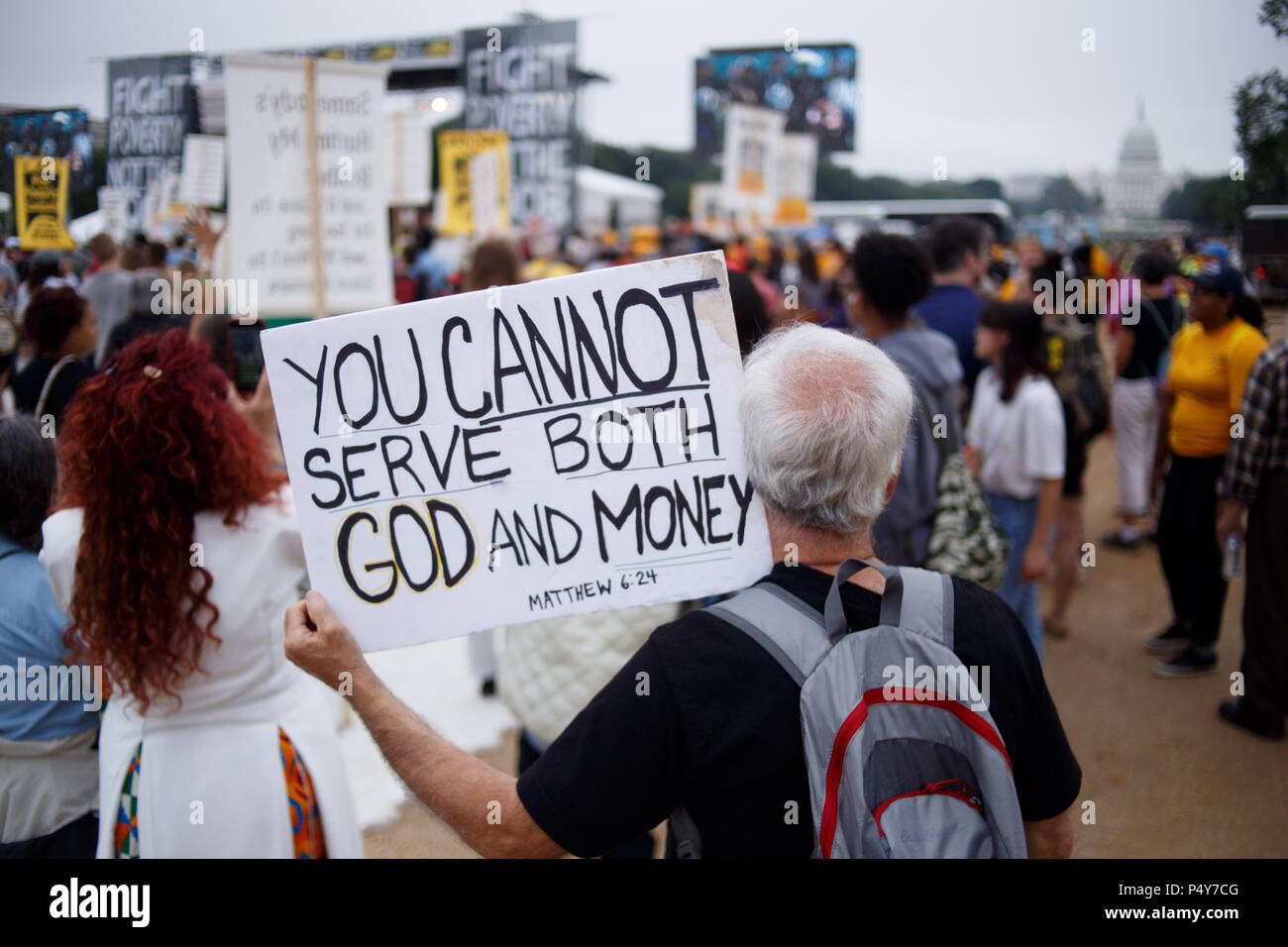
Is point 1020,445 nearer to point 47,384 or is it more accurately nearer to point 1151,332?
point 1151,332

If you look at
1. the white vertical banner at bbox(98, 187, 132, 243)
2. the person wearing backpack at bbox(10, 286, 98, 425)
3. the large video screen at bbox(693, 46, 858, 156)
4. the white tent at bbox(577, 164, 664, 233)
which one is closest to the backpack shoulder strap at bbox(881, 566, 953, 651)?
the person wearing backpack at bbox(10, 286, 98, 425)

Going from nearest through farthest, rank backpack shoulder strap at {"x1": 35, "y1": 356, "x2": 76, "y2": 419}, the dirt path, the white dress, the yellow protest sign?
the white dress < the dirt path < backpack shoulder strap at {"x1": 35, "y1": 356, "x2": 76, "y2": 419} < the yellow protest sign

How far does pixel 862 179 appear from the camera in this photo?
8488 cm

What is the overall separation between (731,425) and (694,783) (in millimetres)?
657

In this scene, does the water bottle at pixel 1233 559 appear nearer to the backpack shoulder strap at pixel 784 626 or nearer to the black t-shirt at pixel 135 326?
the backpack shoulder strap at pixel 784 626

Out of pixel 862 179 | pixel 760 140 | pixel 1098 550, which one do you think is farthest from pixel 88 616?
pixel 862 179

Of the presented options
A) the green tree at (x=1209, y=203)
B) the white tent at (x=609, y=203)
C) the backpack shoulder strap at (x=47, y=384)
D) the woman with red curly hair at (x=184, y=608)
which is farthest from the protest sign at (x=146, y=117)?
the white tent at (x=609, y=203)

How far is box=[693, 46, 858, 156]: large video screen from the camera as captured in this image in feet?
51.2

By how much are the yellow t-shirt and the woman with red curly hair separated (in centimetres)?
447

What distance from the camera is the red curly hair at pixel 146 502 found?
6.52 ft

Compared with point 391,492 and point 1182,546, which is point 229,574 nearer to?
point 391,492

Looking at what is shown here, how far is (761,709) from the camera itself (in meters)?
1.34

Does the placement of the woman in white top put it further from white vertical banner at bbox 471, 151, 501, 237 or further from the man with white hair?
white vertical banner at bbox 471, 151, 501, 237

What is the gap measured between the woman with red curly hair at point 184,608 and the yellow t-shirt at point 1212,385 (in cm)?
447
